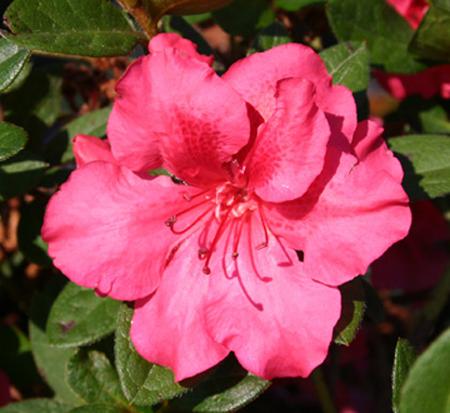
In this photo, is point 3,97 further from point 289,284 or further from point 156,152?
point 289,284

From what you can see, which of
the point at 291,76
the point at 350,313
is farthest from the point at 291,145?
the point at 350,313

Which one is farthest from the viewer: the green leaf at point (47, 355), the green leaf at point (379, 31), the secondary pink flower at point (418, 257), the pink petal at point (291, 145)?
the secondary pink flower at point (418, 257)

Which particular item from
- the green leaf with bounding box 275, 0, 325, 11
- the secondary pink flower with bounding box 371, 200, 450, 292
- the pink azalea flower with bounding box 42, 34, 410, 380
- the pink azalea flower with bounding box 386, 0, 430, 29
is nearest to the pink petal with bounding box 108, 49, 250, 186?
the pink azalea flower with bounding box 42, 34, 410, 380

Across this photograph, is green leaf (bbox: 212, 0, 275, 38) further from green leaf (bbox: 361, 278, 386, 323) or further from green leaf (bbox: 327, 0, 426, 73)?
green leaf (bbox: 361, 278, 386, 323)

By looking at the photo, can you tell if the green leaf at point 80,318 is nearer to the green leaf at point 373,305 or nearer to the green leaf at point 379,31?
the green leaf at point 373,305

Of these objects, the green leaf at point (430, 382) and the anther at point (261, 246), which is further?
the anther at point (261, 246)

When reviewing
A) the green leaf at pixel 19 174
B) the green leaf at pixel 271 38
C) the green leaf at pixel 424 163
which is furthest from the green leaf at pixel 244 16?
the green leaf at pixel 19 174
